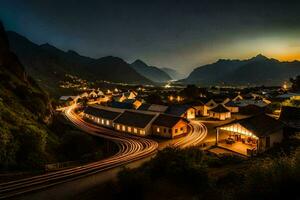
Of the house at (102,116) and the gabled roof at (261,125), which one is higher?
the gabled roof at (261,125)

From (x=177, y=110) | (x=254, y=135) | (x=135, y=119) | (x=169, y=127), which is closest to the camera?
(x=254, y=135)

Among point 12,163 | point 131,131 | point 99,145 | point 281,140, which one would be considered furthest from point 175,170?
point 131,131

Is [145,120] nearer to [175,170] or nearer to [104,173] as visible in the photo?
[104,173]

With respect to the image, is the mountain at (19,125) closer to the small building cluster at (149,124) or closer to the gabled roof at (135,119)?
the small building cluster at (149,124)

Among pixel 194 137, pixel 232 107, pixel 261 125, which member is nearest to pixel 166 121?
pixel 194 137

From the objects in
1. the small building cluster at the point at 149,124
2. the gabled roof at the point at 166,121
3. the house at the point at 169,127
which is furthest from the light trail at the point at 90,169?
the gabled roof at the point at 166,121

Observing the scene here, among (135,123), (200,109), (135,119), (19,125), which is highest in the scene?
(19,125)

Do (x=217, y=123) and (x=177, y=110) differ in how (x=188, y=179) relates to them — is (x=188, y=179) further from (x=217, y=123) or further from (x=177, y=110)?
(x=177, y=110)
